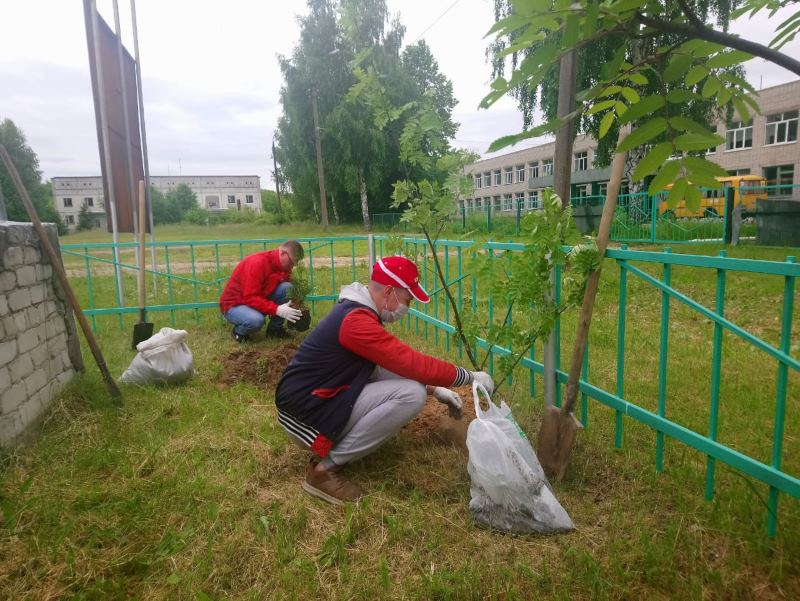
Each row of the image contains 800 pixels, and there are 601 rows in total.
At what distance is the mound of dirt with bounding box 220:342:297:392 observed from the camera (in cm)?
425

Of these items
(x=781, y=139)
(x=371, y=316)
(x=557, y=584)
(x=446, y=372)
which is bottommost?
(x=557, y=584)

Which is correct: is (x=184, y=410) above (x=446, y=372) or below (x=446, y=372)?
below

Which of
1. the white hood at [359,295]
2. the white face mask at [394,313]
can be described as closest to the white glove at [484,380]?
the white face mask at [394,313]

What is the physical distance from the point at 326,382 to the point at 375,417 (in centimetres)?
29

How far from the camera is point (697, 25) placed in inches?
36.0

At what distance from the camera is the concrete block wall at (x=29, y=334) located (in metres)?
2.94

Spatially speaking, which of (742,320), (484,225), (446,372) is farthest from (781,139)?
(446,372)

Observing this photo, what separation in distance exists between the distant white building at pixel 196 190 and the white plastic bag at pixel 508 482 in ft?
239

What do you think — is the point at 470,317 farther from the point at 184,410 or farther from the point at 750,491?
the point at 184,410

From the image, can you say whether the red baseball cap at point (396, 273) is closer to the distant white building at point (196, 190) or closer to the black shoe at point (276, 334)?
the black shoe at point (276, 334)

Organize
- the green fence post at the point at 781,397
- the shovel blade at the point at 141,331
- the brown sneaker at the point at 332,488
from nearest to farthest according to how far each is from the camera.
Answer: the green fence post at the point at 781,397
the brown sneaker at the point at 332,488
the shovel blade at the point at 141,331

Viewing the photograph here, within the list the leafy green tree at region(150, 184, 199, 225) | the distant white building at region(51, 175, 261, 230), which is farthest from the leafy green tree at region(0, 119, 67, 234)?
the distant white building at region(51, 175, 261, 230)

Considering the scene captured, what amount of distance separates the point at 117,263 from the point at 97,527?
4996mm

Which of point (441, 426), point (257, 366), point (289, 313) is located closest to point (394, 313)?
point (441, 426)
